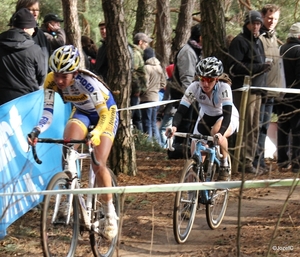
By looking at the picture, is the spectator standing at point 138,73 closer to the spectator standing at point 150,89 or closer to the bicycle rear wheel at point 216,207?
the spectator standing at point 150,89

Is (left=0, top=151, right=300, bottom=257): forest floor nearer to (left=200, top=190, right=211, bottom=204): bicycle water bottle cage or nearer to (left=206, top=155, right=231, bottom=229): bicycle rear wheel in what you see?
(left=206, top=155, right=231, bottom=229): bicycle rear wheel

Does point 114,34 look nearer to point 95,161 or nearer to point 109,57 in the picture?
point 109,57

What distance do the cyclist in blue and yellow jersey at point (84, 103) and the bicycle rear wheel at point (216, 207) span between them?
4.94 feet

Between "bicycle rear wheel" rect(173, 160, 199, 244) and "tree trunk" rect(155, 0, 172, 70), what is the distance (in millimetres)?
12906

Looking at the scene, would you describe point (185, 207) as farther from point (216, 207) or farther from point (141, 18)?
point (141, 18)

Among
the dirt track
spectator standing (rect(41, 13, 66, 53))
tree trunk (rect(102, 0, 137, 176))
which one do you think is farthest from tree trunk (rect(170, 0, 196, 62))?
the dirt track

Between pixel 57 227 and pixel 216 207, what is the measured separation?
2536 mm

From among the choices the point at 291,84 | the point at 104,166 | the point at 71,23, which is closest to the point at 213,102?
the point at 104,166

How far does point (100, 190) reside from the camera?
525 centimetres

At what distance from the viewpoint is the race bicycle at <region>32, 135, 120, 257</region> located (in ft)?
19.9

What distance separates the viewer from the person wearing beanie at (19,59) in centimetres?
841

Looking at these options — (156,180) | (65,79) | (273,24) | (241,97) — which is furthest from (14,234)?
(273,24)

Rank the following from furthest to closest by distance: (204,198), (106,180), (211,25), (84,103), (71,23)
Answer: (71,23) < (211,25) < (204,198) < (84,103) < (106,180)

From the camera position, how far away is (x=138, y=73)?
42.2 feet
